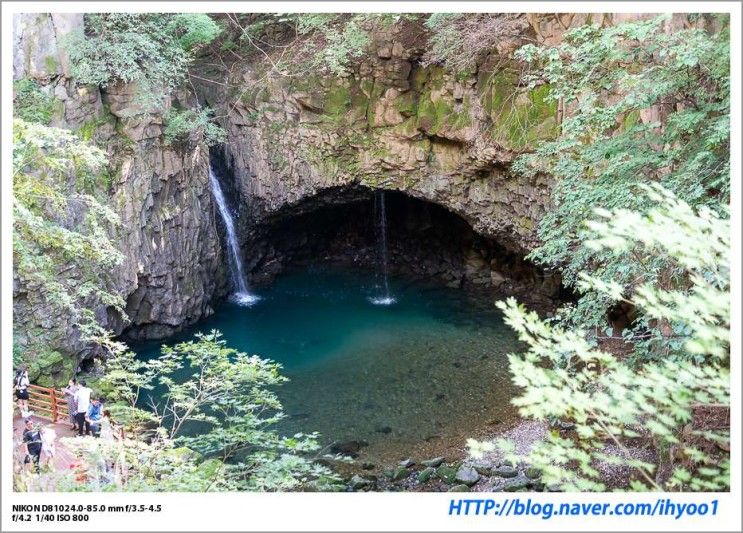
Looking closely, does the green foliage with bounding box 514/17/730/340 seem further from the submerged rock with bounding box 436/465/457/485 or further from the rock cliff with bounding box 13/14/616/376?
the rock cliff with bounding box 13/14/616/376

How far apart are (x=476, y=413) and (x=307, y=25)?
9703mm

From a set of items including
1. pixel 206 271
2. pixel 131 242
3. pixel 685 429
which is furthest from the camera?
pixel 206 271

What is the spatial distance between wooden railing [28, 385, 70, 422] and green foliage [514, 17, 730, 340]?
8030mm

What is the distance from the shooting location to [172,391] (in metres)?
8.28

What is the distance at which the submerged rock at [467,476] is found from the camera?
10.5 m

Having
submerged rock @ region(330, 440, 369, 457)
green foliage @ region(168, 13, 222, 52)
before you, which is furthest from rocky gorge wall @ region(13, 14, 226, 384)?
submerged rock @ region(330, 440, 369, 457)

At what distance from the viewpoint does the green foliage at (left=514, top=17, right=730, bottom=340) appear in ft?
24.1

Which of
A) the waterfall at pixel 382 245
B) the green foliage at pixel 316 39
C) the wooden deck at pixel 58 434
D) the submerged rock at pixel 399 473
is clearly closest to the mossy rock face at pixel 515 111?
the green foliage at pixel 316 39

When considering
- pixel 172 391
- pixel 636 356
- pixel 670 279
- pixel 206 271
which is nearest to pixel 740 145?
pixel 670 279

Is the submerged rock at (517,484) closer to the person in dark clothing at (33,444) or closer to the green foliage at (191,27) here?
the person in dark clothing at (33,444)

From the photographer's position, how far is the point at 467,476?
416 inches

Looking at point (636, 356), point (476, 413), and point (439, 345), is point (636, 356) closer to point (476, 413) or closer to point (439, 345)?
point (476, 413)

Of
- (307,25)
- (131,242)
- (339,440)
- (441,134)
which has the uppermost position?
(307,25)

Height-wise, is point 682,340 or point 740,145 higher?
point 740,145
